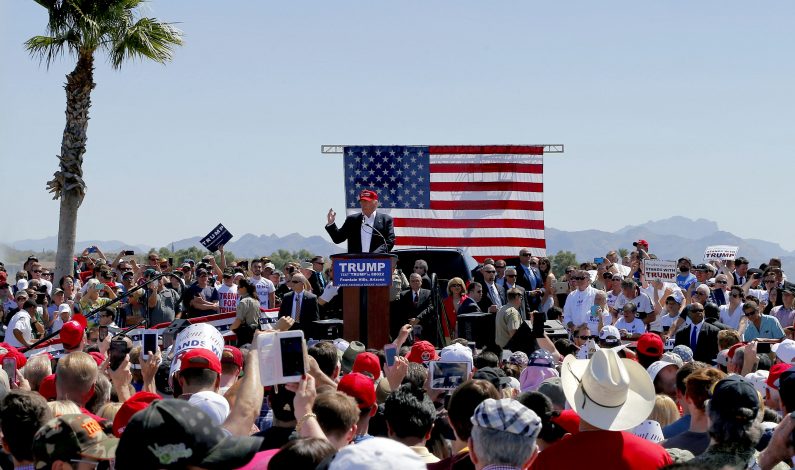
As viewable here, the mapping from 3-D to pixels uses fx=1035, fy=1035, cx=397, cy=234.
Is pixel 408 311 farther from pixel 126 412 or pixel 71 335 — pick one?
pixel 126 412

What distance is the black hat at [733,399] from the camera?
4656mm

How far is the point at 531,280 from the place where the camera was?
18781 mm

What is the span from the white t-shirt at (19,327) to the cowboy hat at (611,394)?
12229mm

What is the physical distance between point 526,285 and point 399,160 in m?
6.03

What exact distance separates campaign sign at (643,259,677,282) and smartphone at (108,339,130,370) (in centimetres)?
1111

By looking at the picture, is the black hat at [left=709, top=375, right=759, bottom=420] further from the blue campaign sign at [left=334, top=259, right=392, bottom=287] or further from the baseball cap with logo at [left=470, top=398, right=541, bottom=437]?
the blue campaign sign at [left=334, top=259, right=392, bottom=287]

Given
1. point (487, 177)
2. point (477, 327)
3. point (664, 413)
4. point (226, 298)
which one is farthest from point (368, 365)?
point (487, 177)

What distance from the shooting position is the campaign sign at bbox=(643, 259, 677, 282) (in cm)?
1689

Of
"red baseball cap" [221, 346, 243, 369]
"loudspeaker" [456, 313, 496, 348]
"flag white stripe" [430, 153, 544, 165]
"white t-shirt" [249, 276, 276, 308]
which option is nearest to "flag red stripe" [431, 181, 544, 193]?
"flag white stripe" [430, 153, 544, 165]

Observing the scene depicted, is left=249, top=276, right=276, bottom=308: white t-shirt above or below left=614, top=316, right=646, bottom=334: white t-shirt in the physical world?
above

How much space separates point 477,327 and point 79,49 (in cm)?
1249

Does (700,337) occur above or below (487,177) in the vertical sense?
below

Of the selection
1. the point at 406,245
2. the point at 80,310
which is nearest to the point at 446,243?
the point at 406,245

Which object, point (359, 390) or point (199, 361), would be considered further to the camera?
Answer: point (199, 361)
